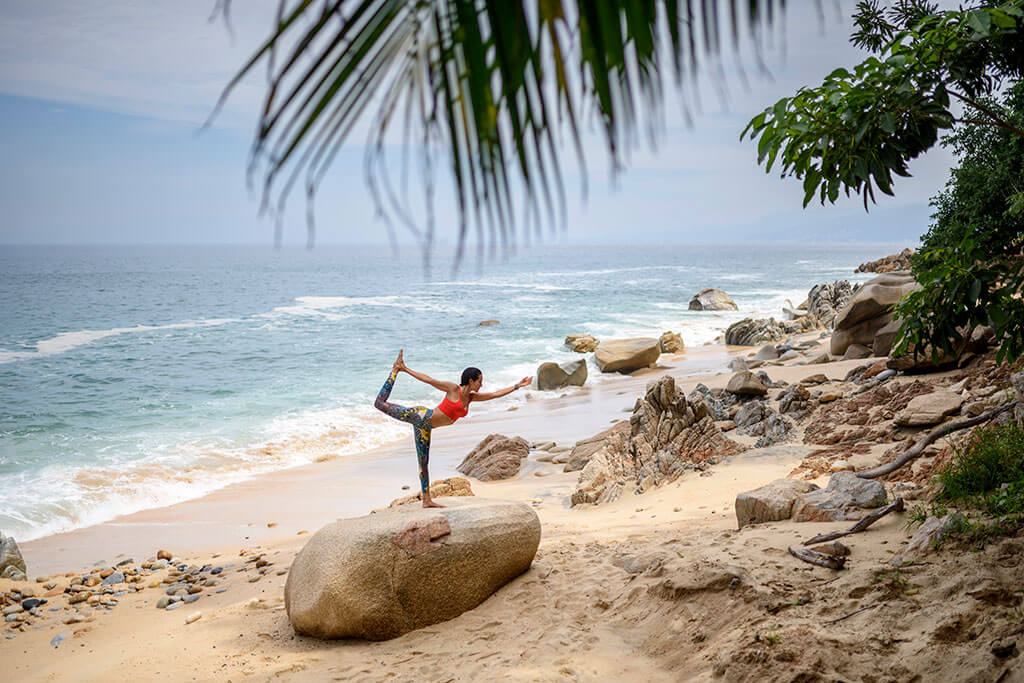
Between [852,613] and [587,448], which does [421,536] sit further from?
[587,448]

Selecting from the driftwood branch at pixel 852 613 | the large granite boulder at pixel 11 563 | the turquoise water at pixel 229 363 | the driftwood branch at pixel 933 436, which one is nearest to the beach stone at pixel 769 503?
the driftwood branch at pixel 933 436

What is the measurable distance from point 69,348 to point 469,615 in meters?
27.4

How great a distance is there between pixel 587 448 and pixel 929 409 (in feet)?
15.2

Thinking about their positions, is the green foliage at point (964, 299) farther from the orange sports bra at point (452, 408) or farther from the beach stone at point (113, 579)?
the beach stone at point (113, 579)

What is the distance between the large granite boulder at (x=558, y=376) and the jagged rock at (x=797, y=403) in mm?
7738

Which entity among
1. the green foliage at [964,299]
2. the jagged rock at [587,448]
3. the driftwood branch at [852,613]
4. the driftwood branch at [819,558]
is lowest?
the jagged rock at [587,448]

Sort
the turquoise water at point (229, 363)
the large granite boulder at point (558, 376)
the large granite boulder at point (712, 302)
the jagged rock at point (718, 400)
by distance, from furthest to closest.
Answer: the large granite boulder at point (712, 302), the large granite boulder at point (558, 376), the turquoise water at point (229, 363), the jagged rock at point (718, 400)

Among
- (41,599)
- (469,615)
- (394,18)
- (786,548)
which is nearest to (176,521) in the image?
(41,599)

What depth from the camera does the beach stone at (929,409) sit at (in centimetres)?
679

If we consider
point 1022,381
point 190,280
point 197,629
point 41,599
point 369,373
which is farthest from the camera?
point 190,280

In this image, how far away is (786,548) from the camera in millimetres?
4406

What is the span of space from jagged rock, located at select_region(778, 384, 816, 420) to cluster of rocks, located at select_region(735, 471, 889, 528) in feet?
12.3

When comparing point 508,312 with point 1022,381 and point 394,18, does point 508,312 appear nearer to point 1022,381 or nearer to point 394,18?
point 1022,381

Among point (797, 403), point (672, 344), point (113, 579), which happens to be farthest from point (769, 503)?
point (672, 344)
